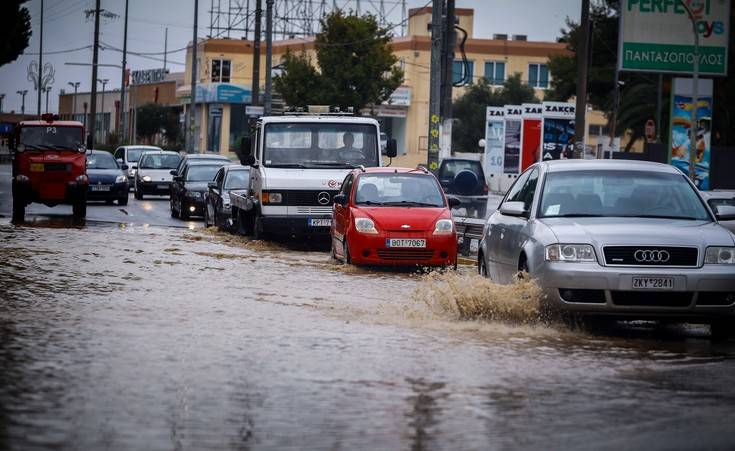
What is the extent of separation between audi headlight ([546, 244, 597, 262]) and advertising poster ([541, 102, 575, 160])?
42.7 m

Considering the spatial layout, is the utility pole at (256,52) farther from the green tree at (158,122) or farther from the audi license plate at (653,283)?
the green tree at (158,122)

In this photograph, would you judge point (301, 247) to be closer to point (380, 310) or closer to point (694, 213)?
point (380, 310)

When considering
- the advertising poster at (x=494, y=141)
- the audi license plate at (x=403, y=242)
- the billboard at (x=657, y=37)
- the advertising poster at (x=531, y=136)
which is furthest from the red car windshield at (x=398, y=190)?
the advertising poster at (x=494, y=141)

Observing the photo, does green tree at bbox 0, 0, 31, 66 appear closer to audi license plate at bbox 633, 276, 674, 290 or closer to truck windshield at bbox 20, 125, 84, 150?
truck windshield at bbox 20, 125, 84, 150

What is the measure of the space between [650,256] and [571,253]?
27.3 inches

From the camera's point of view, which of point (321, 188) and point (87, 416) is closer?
point (87, 416)

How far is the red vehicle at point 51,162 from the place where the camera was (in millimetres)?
31844

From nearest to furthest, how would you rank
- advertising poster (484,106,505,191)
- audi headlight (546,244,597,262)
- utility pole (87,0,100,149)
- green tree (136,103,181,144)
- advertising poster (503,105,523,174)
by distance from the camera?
audi headlight (546,244,597,262) < advertising poster (503,105,523,174) < advertising poster (484,106,505,191) < utility pole (87,0,100,149) < green tree (136,103,181,144)

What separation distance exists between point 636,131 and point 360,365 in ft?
177

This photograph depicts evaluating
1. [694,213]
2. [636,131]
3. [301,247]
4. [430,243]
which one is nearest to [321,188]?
[301,247]

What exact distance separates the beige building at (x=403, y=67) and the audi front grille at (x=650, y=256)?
79.4 m

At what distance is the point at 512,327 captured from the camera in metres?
12.8

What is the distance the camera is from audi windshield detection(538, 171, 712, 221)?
13258 millimetres

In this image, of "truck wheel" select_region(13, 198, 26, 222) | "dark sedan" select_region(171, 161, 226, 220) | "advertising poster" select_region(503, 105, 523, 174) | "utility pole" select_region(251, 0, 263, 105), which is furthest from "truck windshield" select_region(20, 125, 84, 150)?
"advertising poster" select_region(503, 105, 523, 174)
